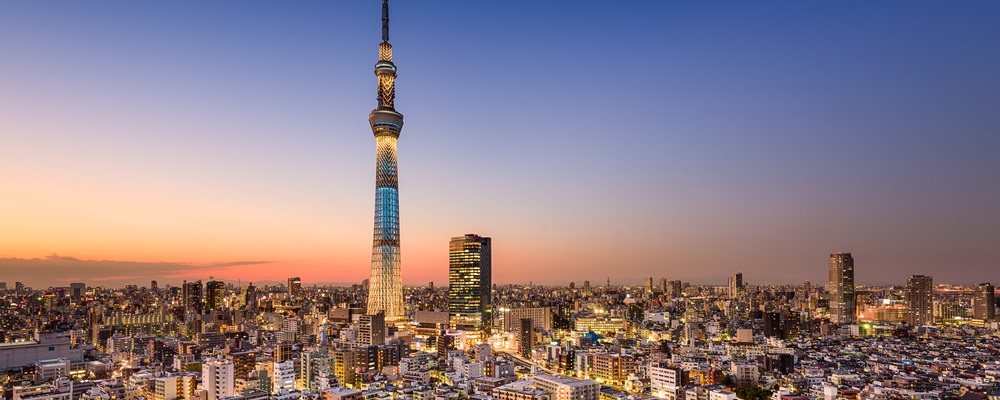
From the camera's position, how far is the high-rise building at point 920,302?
54.8m

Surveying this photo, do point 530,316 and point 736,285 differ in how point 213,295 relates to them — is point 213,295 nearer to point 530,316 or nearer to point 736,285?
point 530,316

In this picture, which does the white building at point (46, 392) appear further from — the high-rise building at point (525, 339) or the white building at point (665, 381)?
the high-rise building at point (525, 339)

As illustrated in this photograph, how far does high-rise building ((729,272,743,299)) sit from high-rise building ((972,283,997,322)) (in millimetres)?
30791

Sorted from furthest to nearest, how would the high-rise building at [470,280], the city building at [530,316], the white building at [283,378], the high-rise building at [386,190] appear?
the high-rise building at [470,280] < the city building at [530,316] < the high-rise building at [386,190] < the white building at [283,378]

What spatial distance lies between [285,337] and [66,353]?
1190cm

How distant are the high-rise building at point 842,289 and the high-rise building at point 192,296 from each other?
5211cm

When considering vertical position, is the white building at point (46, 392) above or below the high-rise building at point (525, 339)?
above

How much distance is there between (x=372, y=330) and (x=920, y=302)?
1713 inches

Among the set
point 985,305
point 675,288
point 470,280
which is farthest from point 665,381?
point 675,288

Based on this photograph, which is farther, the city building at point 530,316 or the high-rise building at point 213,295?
the high-rise building at point 213,295

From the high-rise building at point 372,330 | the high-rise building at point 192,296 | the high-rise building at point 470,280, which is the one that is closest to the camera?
the high-rise building at point 372,330

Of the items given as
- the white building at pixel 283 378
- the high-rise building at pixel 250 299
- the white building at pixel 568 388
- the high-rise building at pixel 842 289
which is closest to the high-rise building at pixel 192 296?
the high-rise building at pixel 250 299

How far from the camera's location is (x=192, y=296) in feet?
211

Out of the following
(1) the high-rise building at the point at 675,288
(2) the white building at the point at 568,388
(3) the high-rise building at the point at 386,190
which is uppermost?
(3) the high-rise building at the point at 386,190
